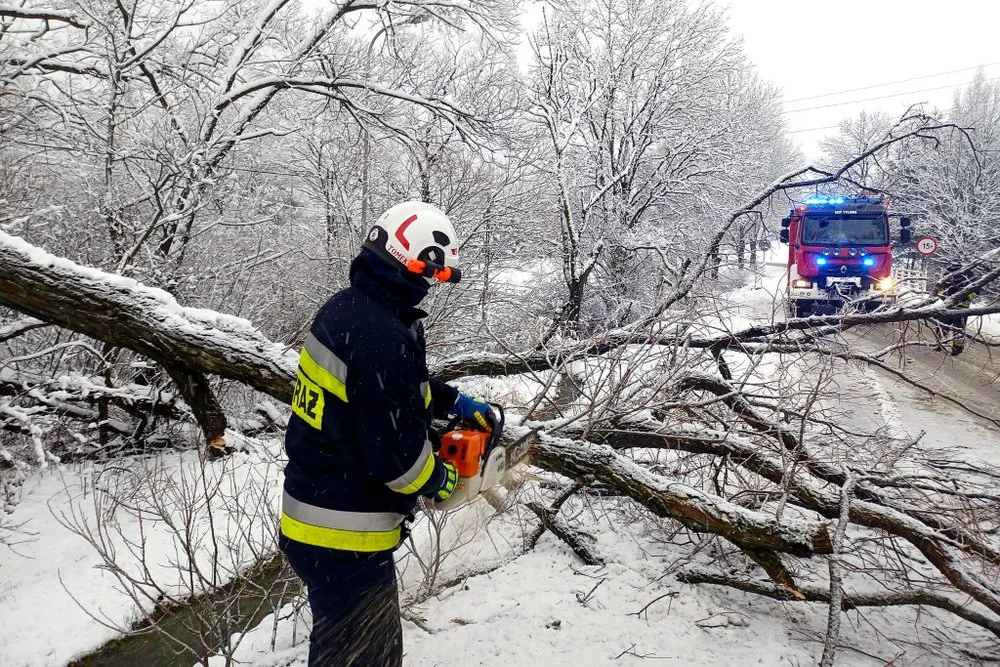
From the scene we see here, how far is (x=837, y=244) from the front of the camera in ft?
35.7

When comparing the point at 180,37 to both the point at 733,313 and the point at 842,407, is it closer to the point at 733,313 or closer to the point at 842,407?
the point at 733,313

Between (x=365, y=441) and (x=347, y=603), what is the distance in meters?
0.69

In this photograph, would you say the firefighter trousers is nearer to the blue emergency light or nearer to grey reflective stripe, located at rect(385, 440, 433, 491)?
grey reflective stripe, located at rect(385, 440, 433, 491)

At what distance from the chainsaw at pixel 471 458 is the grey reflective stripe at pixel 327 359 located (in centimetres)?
52

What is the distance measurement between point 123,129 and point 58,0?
1.71m

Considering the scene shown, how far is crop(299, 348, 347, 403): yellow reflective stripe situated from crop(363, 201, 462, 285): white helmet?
0.47 m

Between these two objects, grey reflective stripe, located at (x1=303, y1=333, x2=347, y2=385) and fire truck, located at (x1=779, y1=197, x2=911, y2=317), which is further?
fire truck, located at (x1=779, y1=197, x2=911, y2=317)

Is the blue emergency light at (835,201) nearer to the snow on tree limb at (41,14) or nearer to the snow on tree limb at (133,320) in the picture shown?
the snow on tree limb at (133,320)

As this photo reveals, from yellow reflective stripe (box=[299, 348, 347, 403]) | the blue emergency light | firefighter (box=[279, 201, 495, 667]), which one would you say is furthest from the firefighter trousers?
the blue emergency light

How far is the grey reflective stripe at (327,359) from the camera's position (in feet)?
6.48

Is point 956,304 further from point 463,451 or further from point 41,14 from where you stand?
point 41,14

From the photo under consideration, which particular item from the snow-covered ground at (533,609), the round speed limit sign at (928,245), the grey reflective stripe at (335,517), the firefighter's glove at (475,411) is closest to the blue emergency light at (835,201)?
the round speed limit sign at (928,245)

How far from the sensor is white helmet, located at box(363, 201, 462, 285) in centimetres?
208

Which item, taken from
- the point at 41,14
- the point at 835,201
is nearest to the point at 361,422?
the point at 41,14
